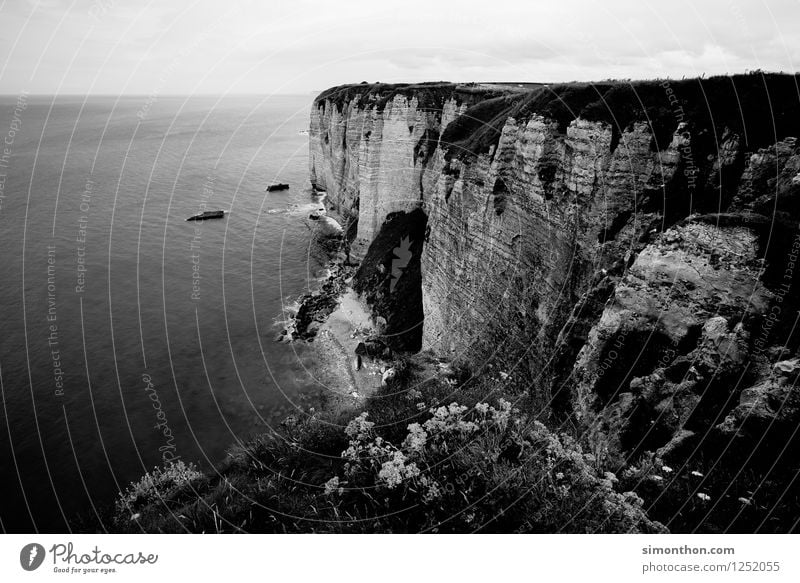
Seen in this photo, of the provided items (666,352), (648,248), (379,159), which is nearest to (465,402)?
(666,352)

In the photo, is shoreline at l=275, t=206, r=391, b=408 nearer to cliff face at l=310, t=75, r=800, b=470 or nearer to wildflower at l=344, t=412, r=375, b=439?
cliff face at l=310, t=75, r=800, b=470

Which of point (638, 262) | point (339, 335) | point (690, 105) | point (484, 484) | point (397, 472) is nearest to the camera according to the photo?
point (397, 472)

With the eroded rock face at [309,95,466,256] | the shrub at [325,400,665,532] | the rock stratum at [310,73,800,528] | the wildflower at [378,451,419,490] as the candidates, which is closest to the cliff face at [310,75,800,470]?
the rock stratum at [310,73,800,528]

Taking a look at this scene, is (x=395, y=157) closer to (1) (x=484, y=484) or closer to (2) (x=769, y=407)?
(2) (x=769, y=407)

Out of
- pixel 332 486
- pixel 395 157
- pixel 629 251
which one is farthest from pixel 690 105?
pixel 395 157

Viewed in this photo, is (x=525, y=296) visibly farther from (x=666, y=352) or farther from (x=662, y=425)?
(x=662, y=425)
